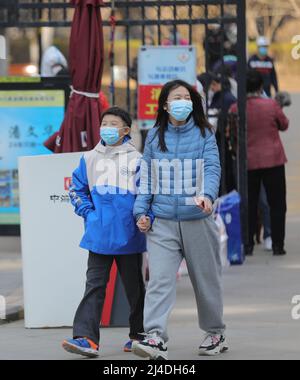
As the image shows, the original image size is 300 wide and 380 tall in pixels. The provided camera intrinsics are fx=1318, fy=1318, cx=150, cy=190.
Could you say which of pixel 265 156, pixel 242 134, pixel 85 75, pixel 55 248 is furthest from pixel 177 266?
pixel 265 156

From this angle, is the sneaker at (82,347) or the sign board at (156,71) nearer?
the sneaker at (82,347)

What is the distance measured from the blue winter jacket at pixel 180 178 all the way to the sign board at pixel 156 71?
4708 millimetres

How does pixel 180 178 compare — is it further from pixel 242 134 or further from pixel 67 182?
pixel 242 134

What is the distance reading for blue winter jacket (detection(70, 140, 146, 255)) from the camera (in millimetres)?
8492

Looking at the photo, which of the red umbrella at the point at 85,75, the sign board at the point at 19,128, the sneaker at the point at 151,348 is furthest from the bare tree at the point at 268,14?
the sneaker at the point at 151,348

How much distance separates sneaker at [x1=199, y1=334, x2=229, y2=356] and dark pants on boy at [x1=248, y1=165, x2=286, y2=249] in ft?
17.6

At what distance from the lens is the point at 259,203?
14.5 meters

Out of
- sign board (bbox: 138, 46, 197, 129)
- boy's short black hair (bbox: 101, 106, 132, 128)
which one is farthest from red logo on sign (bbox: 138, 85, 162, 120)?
boy's short black hair (bbox: 101, 106, 132, 128)

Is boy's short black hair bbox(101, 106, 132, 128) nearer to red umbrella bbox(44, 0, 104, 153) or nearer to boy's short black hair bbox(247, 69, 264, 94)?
red umbrella bbox(44, 0, 104, 153)

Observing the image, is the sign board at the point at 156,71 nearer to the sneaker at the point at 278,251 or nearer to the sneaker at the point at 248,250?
the sneaker at the point at 248,250

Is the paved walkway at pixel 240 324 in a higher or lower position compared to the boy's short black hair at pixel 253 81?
lower

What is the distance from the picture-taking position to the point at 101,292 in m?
8.54

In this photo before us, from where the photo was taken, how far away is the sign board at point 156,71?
42.7ft

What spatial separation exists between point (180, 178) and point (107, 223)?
61 cm
